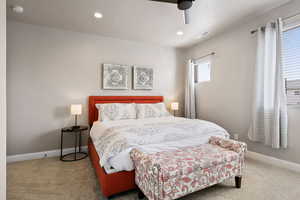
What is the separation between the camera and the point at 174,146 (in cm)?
201

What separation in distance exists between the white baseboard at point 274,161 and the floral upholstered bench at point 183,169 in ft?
3.87

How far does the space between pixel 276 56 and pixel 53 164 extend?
422 centimetres

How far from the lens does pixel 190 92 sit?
13.7 feet

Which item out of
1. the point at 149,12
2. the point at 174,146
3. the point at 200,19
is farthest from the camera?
the point at 200,19

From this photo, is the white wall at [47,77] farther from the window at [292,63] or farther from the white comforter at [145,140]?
the window at [292,63]

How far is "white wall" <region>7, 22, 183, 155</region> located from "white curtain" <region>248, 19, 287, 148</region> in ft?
9.44

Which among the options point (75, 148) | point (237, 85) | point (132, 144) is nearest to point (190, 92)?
point (237, 85)

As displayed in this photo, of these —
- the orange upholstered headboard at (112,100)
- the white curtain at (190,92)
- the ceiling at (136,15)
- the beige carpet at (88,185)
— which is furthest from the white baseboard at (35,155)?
the white curtain at (190,92)

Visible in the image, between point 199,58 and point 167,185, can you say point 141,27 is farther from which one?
point 167,185

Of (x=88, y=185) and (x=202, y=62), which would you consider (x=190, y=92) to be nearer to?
(x=202, y=62)

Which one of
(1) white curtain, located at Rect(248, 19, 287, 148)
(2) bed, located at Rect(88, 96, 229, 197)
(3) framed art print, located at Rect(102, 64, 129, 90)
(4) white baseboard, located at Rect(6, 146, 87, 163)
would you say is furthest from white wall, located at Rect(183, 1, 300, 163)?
(4) white baseboard, located at Rect(6, 146, 87, 163)

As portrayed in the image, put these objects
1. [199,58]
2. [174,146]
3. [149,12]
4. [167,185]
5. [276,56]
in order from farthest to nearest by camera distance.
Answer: [199,58] → [149,12] → [276,56] → [174,146] → [167,185]

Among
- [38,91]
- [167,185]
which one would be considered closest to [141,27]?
[38,91]

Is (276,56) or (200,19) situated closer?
(276,56)
